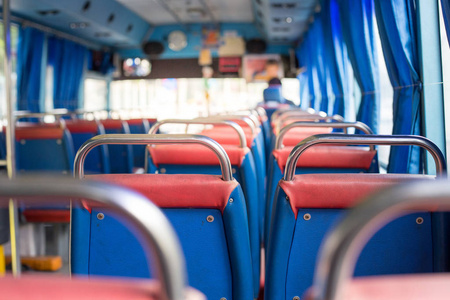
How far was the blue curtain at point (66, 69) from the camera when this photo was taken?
1057 cm

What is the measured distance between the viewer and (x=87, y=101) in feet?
41.9

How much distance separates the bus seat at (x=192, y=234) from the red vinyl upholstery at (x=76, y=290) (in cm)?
67

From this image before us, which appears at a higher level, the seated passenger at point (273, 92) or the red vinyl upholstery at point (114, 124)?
the seated passenger at point (273, 92)

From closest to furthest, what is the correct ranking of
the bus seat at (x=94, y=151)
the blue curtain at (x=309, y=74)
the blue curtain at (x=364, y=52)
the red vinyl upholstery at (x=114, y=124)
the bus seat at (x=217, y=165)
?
1. the bus seat at (x=217, y=165)
2. the bus seat at (x=94, y=151)
3. the blue curtain at (x=364, y=52)
4. the red vinyl upholstery at (x=114, y=124)
5. the blue curtain at (x=309, y=74)

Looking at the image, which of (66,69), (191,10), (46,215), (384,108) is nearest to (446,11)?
(384,108)

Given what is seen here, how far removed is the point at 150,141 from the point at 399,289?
3.27ft

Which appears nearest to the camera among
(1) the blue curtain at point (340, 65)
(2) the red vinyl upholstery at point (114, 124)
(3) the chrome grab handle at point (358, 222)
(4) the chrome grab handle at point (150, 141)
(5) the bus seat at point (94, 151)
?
(3) the chrome grab handle at point (358, 222)

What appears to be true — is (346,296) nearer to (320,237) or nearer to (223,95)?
(320,237)

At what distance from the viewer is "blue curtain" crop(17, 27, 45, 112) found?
9.17 meters

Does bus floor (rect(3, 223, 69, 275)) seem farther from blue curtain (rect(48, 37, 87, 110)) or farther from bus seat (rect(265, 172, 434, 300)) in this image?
blue curtain (rect(48, 37, 87, 110))

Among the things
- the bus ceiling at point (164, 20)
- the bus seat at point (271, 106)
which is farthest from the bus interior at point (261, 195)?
the bus seat at point (271, 106)

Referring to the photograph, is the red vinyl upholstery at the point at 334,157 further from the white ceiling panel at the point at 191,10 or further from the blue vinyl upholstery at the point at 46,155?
the white ceiling panel at the point at 191,10

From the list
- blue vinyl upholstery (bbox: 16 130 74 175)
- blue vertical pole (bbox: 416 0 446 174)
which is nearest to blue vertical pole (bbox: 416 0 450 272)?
blue vertical pole (bbox: 416 0 446 174)

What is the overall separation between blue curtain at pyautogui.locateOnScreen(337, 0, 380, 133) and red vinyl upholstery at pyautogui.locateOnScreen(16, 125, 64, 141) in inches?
105
